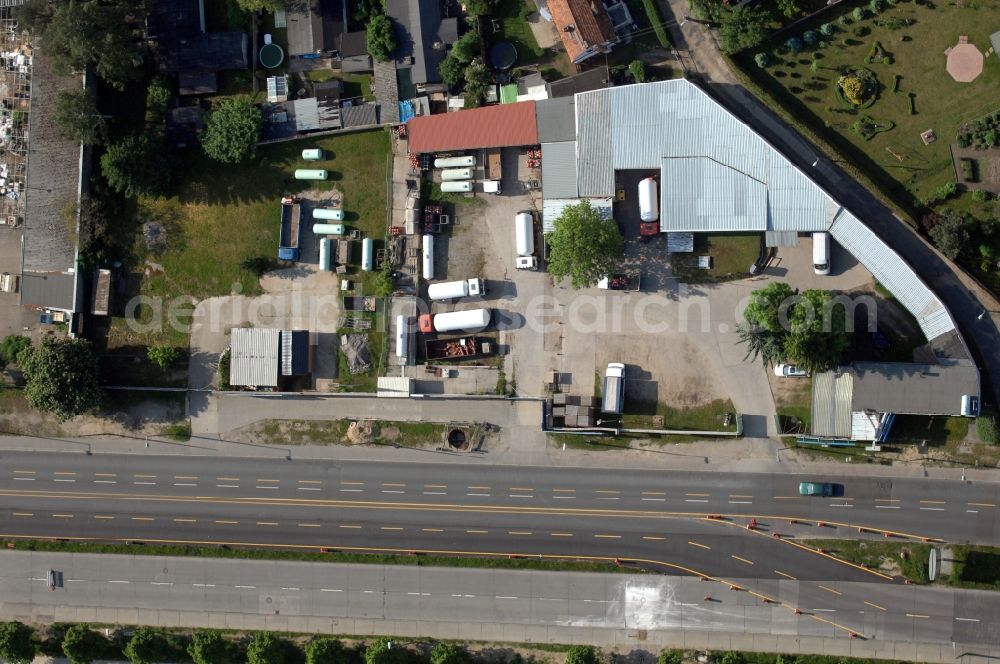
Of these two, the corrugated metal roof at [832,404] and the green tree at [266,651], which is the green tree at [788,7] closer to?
the corrugated metal roof at [832,404]

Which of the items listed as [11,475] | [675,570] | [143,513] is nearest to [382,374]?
[143,513]

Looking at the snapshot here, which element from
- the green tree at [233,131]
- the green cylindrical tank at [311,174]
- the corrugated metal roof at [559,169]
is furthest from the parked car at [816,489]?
the green tree at [233,131]

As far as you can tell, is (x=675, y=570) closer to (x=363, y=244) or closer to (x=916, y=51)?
(x=363, y=244)

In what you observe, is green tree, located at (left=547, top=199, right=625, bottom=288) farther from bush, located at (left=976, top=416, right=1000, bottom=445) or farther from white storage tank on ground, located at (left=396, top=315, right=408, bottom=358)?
bush, located at (left=976, top=416, right=1000, bottom=445)

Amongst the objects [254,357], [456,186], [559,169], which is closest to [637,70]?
[559,169]

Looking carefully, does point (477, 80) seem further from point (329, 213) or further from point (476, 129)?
point (329, 213)

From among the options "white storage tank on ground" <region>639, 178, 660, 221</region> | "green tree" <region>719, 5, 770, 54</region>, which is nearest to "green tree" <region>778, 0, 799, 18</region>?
"green tree" <region>719, 5, 770, 54</region>
